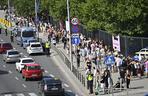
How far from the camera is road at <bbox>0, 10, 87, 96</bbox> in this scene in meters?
43.8

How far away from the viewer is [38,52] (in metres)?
64.6

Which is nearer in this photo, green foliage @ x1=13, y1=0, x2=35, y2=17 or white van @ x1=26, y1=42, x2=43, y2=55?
white van @ x1=26, y1=42, x2=43, y2=55

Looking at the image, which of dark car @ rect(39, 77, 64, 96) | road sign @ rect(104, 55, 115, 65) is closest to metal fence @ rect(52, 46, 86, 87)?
road sign @ rect(104, 55, 115, 65)

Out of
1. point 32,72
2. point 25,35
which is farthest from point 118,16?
point 25,35

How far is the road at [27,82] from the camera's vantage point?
43781mm

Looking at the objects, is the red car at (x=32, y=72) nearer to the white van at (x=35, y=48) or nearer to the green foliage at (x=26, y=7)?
the white van at (x=35, y=48)

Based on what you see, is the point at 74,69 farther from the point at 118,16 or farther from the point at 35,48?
the point at 35,48

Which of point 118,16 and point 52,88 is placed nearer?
point 52,88

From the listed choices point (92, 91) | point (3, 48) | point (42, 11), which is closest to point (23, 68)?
point (92, 91)

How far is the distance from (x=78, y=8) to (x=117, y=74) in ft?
84.8

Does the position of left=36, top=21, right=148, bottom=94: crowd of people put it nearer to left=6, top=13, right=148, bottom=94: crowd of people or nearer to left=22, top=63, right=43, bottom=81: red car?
left=6, top=13, right=148, bottom=94: crowd of people

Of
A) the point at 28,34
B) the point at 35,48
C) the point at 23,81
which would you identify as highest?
the point at 28,34

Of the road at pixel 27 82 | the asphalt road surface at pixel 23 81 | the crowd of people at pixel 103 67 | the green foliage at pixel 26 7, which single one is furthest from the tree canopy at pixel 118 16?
the green foliage at pixel 26 7

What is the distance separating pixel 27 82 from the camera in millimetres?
48750
